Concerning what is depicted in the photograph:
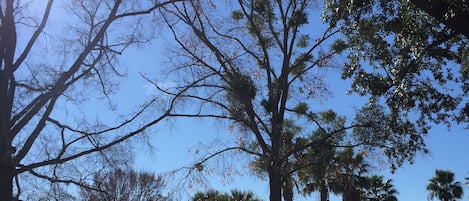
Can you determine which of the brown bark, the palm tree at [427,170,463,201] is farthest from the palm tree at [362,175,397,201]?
the brown bark

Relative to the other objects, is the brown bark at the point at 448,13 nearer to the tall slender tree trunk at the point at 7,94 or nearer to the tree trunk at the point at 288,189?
the tall slender tree trunk at the point at 7,94

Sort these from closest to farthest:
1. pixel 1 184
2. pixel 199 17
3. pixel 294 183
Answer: pixel 1 184 → pixel 199 17 → pixel 294 183

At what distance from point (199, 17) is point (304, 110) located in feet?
19.0

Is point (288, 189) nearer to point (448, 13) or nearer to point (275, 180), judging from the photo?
point (275, 180)

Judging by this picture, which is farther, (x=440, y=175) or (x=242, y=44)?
(x=440, y=175)

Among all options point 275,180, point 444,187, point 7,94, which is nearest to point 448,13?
point 7,94

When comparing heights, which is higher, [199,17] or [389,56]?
[199,17]

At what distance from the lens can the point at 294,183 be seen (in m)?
18.8

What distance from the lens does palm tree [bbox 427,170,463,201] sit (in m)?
31.8

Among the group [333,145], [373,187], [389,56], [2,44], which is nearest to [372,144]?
[333,145]

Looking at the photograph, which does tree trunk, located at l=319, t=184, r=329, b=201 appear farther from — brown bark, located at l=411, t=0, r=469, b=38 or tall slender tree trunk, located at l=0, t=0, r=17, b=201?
tall slender tree trunk, located at l=0, t=0, r=17, b=201

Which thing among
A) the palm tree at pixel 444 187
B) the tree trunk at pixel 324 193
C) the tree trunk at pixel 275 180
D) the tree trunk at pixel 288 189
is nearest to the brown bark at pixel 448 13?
the tree trunk at pixel 275 180

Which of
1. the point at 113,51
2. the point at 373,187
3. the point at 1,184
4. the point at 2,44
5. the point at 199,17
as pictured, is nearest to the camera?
the point at 1,184

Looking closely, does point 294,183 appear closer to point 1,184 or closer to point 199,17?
point 199,17
